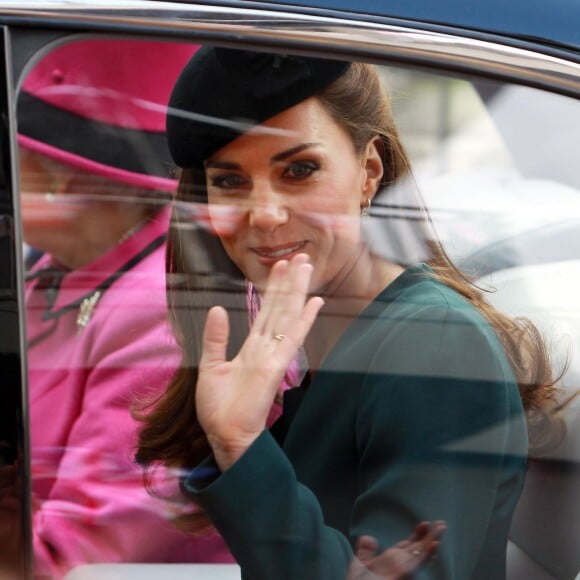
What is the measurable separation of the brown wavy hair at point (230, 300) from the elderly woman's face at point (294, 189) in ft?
0.07

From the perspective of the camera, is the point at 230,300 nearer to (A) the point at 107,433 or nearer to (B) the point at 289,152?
(B) the point at 289,152

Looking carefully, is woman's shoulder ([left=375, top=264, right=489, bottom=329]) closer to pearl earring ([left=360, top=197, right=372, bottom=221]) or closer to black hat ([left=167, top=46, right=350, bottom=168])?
pearl earring ([left=360, top=197, right=372, bottom=221])

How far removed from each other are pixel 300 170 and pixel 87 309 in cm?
51

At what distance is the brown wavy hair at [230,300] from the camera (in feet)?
4.71

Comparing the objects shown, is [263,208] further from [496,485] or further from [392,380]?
[496,485]

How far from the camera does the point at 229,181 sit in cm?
144

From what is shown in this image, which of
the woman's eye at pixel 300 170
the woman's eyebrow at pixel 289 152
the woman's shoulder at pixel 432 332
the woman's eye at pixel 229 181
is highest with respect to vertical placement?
the woman's eyebrow at pixel 289 152

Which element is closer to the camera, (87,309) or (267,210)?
(267,210)

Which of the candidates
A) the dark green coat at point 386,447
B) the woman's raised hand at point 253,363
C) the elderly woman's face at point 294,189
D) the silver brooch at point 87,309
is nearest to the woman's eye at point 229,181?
the elderly woman's face at point 294,189

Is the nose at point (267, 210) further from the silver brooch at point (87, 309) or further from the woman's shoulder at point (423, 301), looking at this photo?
the silver brooch at point (87, 309)

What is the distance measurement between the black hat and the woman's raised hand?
0.59ft

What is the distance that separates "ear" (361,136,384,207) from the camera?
1.45m

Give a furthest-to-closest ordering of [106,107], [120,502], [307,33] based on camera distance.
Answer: [106,107]
[120,502]
[307,33]

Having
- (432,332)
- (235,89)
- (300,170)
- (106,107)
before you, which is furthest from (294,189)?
(106,107)
